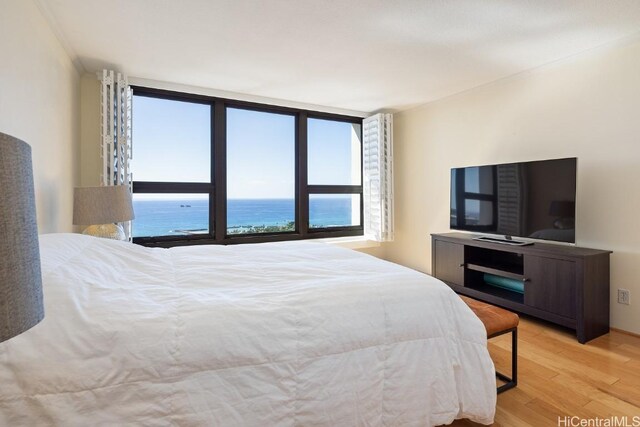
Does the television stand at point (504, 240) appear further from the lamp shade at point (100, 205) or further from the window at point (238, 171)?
the lamp shade at point (100, 205)

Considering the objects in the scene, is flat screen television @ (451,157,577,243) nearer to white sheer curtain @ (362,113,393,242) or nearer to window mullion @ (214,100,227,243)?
white sheer curtain @ (362,113,393,242)

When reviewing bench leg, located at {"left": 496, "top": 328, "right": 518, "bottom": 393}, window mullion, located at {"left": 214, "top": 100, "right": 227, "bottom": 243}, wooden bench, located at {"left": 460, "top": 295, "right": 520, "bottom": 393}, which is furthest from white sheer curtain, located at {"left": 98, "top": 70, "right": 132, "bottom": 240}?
bench leg, located at {"left": 496, "top": 328, "right": 518, "bottom": 393}

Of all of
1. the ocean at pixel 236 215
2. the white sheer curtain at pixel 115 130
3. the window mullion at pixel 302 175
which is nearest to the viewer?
the white sheer curtain at pixel 115 130

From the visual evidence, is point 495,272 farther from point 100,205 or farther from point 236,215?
point 100,205

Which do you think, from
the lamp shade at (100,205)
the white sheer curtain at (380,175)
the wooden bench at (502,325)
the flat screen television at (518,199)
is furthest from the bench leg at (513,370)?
the lamp shade at (100,205)

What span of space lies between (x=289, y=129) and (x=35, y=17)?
2664mm

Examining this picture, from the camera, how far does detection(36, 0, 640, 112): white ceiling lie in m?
2.10

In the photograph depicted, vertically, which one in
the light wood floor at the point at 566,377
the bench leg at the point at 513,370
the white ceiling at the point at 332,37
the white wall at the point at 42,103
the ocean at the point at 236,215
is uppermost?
the white ceiling at the point at 332,37

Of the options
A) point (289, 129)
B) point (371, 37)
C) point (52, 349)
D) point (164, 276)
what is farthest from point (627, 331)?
point (289, 129)

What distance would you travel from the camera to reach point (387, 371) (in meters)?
1.22

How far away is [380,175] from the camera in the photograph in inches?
175

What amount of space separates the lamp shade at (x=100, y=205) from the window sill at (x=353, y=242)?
7.73 feet

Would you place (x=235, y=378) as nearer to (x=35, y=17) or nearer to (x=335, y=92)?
(x=35, y=17)

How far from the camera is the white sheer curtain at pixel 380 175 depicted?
4.44m
